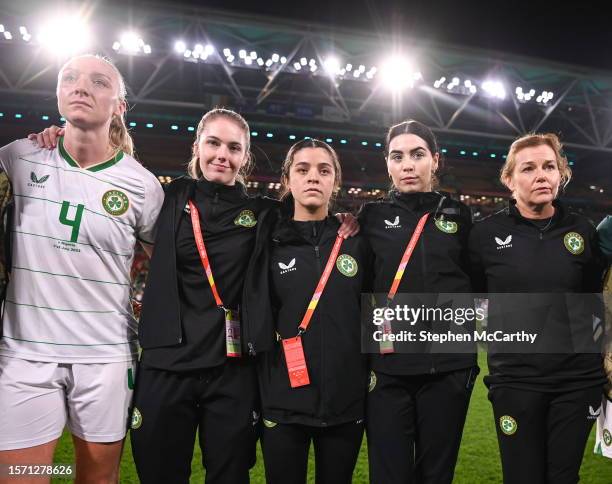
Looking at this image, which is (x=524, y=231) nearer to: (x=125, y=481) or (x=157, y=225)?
(x=157, y=225)

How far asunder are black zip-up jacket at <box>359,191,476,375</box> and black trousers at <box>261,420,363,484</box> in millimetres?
354

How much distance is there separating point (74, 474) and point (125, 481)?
1.73 metres

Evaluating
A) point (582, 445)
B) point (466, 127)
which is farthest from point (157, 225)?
point (466, 127)

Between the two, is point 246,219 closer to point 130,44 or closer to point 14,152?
point 14,152

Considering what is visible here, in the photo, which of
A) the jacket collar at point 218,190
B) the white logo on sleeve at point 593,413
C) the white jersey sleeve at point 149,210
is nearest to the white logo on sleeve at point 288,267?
the jacket collar at point 218,190

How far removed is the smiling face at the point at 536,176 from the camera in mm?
2559

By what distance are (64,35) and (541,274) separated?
1120cm

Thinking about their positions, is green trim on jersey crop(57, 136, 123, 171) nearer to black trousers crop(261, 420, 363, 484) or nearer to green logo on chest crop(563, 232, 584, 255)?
black trousers crop(261, 420, 363, 484)

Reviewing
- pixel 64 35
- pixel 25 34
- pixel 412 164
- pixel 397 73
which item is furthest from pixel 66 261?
pixel 25 34

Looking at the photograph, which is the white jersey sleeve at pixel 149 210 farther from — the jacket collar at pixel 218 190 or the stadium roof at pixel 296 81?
the stadium roof at pixel 296 81

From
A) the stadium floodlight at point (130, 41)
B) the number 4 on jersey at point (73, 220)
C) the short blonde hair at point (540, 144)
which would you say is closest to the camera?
the number 4 on jersey at point (73, 220)

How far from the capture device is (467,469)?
4.03 m

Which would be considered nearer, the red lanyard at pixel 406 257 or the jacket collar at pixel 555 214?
the red lanyard at pixel 406 257

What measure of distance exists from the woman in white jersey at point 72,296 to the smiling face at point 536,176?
6.29ft
